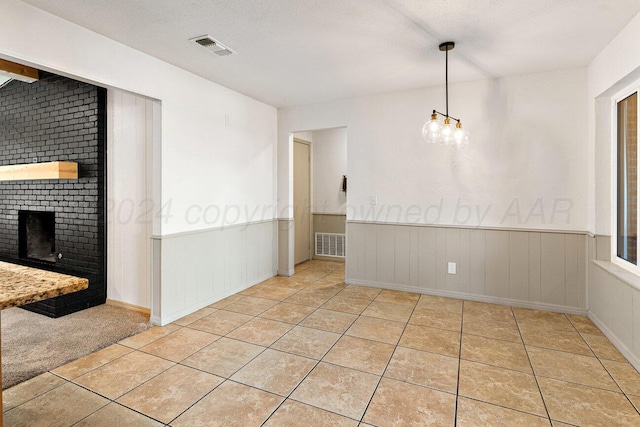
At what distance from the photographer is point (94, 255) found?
149 inches

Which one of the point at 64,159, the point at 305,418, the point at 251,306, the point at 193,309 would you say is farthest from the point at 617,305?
the point at 64,159

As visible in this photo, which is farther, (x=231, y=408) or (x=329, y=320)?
(x=329, y=320)

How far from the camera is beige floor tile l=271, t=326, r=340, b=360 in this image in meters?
2.66

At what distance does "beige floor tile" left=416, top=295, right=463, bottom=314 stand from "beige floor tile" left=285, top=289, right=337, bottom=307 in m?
1.07

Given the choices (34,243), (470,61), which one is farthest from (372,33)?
(34,243)

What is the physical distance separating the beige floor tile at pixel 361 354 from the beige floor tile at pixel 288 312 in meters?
0.65

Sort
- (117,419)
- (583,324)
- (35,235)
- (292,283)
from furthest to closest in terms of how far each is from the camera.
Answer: (292,283) < (35,235) < (583,324) < (117,419)

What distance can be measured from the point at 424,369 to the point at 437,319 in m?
1.03

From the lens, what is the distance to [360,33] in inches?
105

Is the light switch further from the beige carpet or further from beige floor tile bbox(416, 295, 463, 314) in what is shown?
the beige carpet

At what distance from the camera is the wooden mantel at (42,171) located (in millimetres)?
3652

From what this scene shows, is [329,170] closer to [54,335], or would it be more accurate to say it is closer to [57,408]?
[54,335]

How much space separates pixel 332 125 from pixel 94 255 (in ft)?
10.9

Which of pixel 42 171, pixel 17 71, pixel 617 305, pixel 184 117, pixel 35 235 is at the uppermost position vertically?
pixel 17 71
